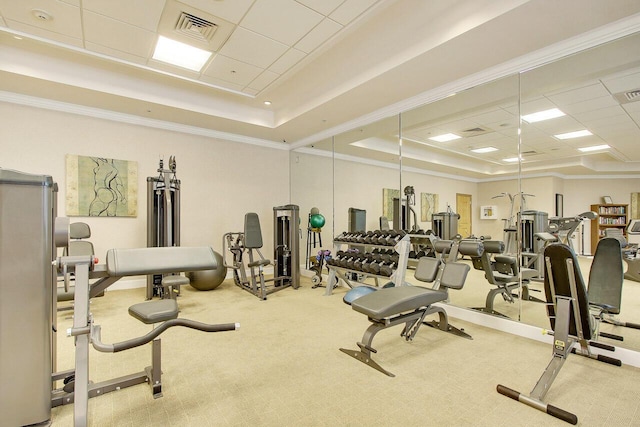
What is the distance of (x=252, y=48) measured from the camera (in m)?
3.44

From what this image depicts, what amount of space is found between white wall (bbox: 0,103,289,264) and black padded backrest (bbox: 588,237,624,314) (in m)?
5.03

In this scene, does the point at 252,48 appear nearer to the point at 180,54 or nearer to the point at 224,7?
the point at 224,7

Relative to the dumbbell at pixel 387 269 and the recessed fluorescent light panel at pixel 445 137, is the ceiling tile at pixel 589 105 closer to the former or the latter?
the recessed fluorescent light panel at pixel 445 137

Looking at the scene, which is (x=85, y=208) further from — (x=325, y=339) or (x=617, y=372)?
(x=617, y=372)

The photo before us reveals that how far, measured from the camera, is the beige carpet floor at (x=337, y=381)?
173 centimetres

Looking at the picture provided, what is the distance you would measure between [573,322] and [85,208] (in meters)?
5.69

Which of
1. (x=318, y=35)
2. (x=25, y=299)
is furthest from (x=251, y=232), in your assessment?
(x=25, y=299)

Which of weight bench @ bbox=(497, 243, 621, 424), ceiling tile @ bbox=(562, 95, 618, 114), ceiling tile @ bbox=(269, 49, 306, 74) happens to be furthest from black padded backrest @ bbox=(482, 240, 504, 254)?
ceiling tile @ bbox=(269, 49, 306, 74)

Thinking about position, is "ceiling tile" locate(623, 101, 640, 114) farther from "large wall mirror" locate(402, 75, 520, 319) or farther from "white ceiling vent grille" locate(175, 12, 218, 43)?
"white ceiling vent grille" locate(175, 12, 218, 43)

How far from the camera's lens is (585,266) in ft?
8.47

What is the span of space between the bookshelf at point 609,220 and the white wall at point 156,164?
4965 mm

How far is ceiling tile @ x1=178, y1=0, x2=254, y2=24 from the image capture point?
2.69 meters

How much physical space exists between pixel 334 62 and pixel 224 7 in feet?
4.66

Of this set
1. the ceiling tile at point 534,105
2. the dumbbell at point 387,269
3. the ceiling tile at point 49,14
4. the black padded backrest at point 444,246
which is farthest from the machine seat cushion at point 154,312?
the ceiling tile at point 534,105
